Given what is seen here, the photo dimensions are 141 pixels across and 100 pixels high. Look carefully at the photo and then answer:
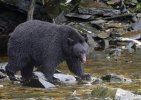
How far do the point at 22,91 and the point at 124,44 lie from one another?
15.3m

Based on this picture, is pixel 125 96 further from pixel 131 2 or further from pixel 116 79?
pixel 131 2

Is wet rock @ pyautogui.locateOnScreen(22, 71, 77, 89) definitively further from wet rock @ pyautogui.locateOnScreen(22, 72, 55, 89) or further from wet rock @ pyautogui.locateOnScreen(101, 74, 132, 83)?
wet rock @ pyautogui.locateOnScreen(101, 74, 132, 83)

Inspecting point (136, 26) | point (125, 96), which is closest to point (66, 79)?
point (125, 96)

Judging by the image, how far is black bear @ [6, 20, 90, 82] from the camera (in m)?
11.4

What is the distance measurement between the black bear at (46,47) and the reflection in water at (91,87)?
667 millimetres

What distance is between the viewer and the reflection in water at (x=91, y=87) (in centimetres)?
969

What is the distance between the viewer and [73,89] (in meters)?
10.5

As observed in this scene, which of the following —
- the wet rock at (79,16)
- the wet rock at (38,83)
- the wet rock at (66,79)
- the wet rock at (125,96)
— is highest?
the wet rock at (79,16)

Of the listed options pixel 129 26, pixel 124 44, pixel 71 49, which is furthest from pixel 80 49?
pixel 129 26

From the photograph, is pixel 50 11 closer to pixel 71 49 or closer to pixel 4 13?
pixel 4 13

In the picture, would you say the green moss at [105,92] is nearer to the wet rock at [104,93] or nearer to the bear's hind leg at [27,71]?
the wet rock at [104,93]

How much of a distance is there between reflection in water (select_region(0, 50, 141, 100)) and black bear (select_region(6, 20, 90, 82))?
26.3 inches

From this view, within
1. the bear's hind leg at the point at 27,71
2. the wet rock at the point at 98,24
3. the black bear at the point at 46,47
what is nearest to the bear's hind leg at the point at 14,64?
the black bear at the point at 46,47

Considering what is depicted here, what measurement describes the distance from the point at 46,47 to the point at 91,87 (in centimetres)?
149
